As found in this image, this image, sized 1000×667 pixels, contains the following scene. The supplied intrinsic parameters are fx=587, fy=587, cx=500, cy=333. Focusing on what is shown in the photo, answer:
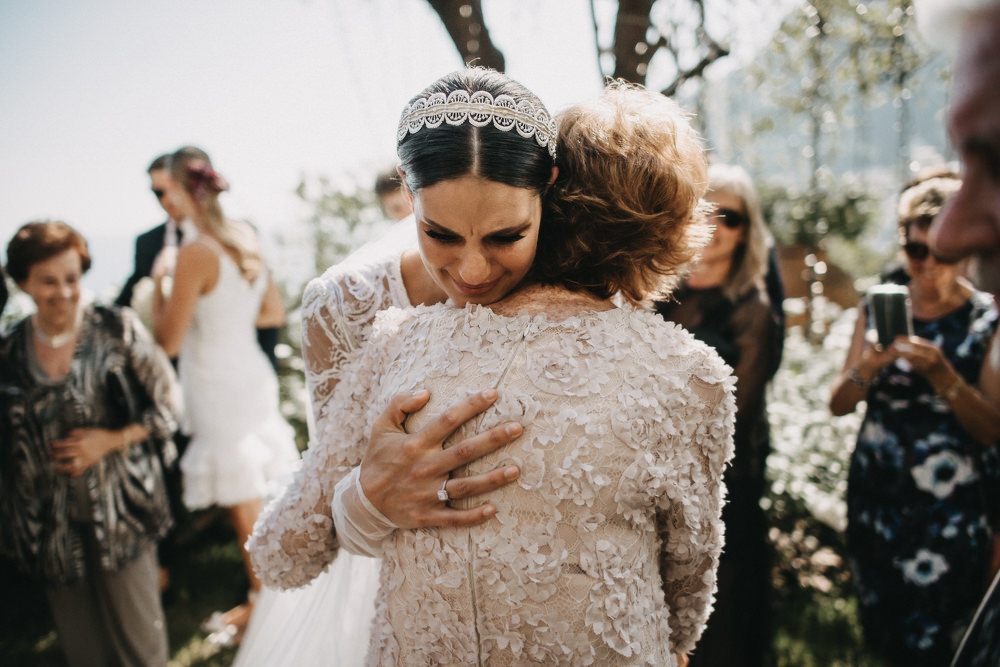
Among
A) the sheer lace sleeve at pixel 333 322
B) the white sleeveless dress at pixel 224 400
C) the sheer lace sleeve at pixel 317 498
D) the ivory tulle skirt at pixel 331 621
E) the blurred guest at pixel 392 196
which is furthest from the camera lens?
the blurred guest at pixel 392 196

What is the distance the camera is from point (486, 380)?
1248 millimetres

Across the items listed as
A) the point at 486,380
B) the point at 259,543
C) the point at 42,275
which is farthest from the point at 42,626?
the point at 486,380


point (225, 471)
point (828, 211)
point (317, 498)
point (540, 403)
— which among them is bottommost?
point (828, 211)

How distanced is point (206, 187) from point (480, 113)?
3134mm

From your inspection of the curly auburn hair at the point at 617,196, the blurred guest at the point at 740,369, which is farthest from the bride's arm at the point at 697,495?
the blurred guest at the point at 740,369

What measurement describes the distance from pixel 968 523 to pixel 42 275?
443 cm

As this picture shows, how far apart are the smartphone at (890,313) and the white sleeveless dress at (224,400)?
12.0ft

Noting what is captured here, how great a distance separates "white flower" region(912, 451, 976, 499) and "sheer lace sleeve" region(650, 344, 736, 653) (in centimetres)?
181

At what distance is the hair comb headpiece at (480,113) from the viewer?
1.29 metres

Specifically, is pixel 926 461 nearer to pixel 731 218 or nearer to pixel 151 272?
pixel 731 218

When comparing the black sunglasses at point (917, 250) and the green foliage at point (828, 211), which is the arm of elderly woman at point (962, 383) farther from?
the green foliage at point (828, 211)

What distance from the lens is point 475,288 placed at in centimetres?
140

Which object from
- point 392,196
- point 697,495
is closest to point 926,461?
point 697,495

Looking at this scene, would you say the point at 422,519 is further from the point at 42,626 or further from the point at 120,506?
the point at 42,626
